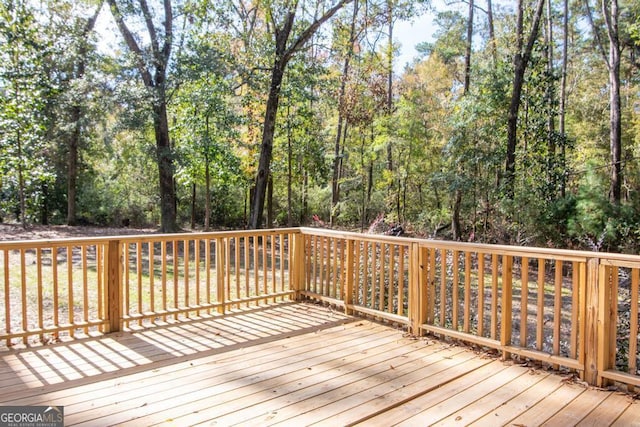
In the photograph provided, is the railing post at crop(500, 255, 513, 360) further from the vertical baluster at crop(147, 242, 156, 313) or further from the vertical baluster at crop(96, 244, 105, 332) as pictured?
the vertical baluster at crop(96, 244, 105, 332)

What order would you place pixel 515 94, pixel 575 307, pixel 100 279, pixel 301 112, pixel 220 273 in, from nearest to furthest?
pixel 575 307 → pixel 100 279 → pixel 220 273 → pixel 515 94 → pixel 301 112

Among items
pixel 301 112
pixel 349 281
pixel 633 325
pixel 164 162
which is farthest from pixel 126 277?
pixel 301 112

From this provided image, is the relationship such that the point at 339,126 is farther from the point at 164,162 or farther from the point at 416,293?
the point at 416,293

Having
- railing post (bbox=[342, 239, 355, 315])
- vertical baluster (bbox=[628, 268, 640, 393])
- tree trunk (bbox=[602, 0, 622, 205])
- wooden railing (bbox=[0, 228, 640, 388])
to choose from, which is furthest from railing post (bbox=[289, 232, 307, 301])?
tree trunk (bbox=[602, 0, 622, 205])

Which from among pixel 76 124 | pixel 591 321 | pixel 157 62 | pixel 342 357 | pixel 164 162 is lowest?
pixel 342 357

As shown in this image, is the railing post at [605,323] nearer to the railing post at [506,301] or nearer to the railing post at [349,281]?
the railing post at [506,301]

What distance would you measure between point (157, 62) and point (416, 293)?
8827mm

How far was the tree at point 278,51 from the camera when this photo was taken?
953 centimetres

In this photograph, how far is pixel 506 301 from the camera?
10.6ft

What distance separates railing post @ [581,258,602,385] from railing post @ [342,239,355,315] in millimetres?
2207

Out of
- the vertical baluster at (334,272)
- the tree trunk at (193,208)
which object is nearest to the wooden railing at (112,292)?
the vertical baluster at (334,272)

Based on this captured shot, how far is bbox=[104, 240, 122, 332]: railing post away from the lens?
12.3 feet

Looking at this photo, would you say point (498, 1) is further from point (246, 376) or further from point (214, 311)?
point (246, 376)

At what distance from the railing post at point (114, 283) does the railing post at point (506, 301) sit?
10.8 ft
